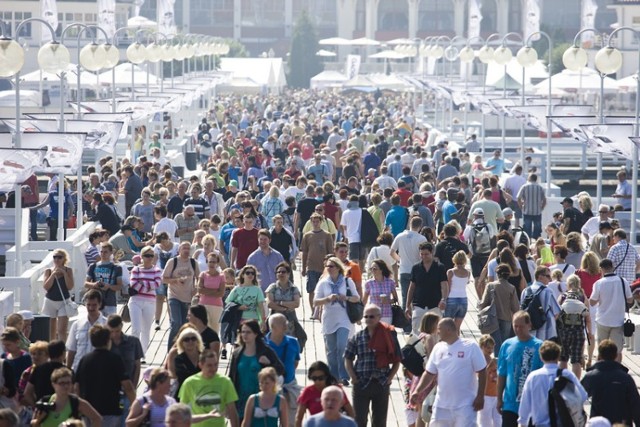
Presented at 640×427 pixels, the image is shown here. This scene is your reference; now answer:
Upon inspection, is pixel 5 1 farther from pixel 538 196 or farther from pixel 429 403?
pixel 429 403

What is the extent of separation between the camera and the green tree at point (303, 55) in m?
109

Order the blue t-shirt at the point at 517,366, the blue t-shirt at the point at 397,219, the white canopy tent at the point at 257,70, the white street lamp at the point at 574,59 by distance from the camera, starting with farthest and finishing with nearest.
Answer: the white canopy tent at the point at 257,70, the white street lamp at the point at 574,59, the blue t-shirt at the point at 397,219, the blue t-shirt at the point at 517,366

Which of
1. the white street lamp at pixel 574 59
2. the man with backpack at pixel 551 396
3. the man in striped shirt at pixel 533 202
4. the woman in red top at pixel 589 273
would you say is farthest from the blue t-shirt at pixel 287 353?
the white street lamp at pixel 574 59

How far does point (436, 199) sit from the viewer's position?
23.5m

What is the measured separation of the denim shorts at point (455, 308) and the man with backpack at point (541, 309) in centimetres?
135

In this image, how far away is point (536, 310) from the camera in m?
14.3

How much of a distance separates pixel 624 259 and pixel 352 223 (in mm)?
4329

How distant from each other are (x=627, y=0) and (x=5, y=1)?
93.8 ft

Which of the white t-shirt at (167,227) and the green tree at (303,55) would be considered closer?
the white t-shirt at (167,227)

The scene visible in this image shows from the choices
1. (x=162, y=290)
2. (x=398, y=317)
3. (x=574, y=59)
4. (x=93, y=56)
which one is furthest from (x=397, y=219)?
(x=574, y=59)

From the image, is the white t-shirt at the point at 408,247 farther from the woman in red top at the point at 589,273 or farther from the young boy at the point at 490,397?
the young boy at the point at 490,397

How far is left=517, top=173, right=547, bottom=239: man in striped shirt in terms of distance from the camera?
→ 24.3 meters

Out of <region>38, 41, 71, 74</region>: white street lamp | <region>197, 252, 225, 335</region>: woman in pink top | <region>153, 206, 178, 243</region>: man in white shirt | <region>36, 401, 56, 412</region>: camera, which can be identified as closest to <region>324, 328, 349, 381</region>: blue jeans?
<region>197, 252, 225, 335</region>: woman in pink top

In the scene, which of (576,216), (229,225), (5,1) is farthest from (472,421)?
(5,1)
